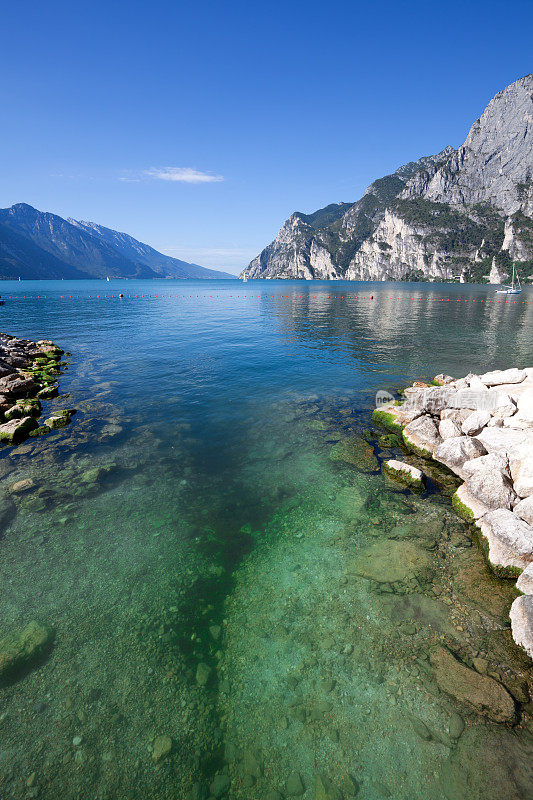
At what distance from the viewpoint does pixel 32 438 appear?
17219 millimetres

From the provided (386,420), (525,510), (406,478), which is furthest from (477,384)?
(525,510)

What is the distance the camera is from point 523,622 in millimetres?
7621

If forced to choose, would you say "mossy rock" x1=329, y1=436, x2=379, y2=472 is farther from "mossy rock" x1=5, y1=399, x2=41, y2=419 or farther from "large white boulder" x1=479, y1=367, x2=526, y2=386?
"mossy rock" x1=5, y1=399, x2=41, y2=419

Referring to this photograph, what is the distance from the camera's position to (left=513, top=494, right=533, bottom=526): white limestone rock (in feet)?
33.3

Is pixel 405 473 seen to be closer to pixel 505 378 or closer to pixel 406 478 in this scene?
pixel 406 478

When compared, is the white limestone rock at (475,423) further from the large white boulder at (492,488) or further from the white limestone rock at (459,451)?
the large white boulder at (492,488)

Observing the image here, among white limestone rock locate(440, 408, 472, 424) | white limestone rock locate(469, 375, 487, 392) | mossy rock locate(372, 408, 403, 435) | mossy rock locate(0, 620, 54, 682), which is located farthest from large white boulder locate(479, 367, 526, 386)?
mossy rock locate(0, 620, 54, 682)

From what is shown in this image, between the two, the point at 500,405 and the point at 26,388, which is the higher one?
the point at 500,405

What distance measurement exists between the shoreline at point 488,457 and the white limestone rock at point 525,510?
0.03 metres

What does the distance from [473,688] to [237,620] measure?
565 centimetres

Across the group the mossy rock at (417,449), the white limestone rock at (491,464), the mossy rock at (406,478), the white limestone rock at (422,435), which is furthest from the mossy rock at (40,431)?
the white limestone rock at (491,464)

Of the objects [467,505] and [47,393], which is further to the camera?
[47,393]

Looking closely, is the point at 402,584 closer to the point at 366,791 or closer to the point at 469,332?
the point at 366,791

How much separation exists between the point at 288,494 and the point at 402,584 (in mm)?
5361
